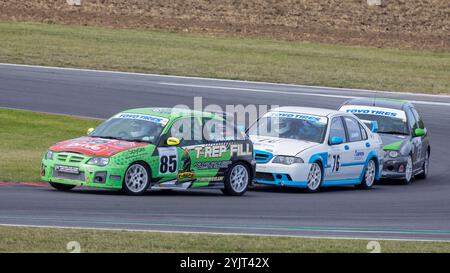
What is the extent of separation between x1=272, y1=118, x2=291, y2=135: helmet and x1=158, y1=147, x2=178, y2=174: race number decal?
3.07m

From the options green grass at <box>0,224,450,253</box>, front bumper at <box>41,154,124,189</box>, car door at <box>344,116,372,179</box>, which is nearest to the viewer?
green grass at <box>0,224,450,253</box>

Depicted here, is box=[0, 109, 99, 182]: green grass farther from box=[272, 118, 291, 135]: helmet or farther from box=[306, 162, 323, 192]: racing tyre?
box=[306, 162, 323, 192]: racing tyre

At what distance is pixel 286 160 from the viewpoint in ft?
61.3

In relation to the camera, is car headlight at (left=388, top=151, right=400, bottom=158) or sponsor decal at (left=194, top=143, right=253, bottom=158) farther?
car headlight at (left=388, top=151, right=400, bottom=158)

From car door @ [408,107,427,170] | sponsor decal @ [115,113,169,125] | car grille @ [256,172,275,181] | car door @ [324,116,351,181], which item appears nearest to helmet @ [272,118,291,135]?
car door @ [324,116,351,181]

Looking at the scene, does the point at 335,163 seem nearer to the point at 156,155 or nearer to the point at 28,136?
the point at 156,155

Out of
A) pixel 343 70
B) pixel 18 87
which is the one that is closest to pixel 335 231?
pixel 18 87

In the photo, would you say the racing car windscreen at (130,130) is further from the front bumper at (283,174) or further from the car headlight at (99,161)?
the front bumper at (283,174)

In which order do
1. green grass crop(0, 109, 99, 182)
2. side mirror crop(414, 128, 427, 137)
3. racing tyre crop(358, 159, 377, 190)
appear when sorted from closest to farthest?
green grass crop(0, 109, 99, 182)
racing tyre crop(358, 159, 377, 190)
side mirror crop(414, 128, 427, 137)

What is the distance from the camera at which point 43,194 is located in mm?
16047

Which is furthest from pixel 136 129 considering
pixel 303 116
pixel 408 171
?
pixel 408 171

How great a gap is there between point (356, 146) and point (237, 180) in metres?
3.09

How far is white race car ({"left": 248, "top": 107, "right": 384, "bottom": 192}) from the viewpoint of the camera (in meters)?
18.7

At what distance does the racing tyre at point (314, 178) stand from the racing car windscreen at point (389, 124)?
12.5 ft
